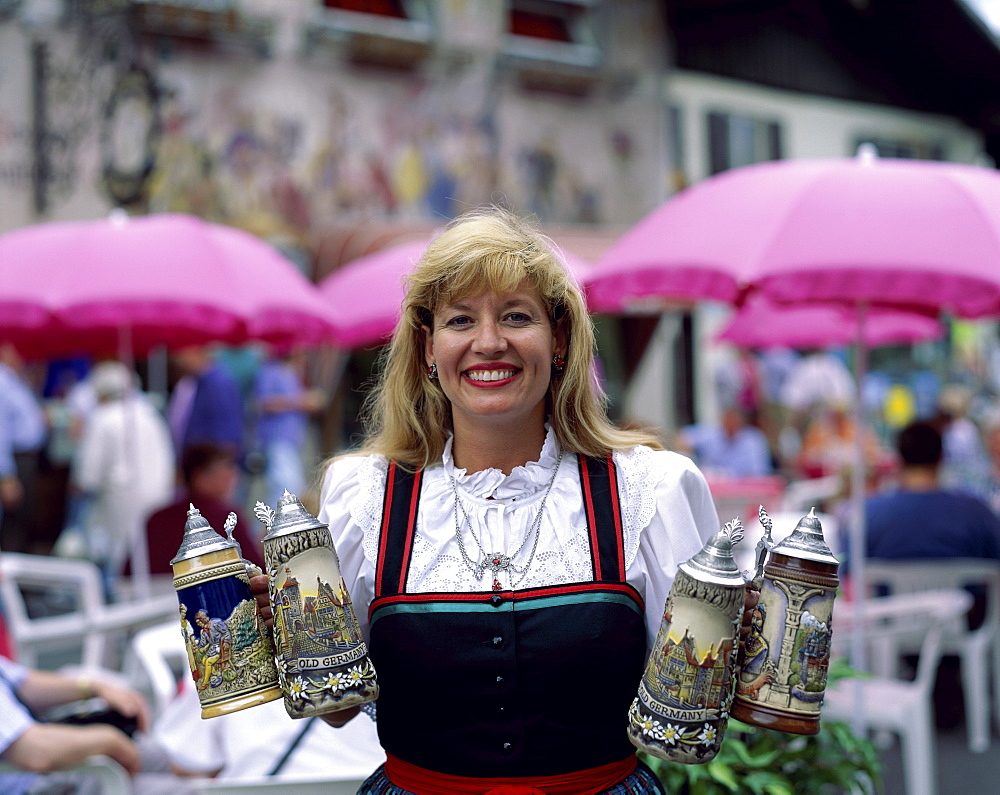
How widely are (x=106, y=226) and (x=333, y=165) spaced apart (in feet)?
26.0

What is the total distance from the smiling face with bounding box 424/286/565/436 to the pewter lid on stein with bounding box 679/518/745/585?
468mm

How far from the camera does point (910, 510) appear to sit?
5.59m

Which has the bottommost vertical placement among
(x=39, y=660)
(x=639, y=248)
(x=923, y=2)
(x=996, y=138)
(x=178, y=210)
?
(x=39, y=660)

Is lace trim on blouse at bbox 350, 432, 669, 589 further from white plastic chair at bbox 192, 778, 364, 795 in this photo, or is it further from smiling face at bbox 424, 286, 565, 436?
white plastic chair at bbox 192, 778, 364, 795

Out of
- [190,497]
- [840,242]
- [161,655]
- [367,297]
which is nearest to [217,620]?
[161,655]

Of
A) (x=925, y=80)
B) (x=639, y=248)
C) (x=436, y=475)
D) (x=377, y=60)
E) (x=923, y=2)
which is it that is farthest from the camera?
(x=925, y=80)

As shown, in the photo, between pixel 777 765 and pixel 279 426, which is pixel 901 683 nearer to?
pixel 777 765

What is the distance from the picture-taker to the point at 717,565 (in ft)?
6.15

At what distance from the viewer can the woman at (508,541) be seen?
206cm

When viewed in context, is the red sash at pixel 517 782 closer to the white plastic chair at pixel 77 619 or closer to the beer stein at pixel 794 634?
Result: the beer stein at pixel 794 634

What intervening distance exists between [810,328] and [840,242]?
12.0 feet

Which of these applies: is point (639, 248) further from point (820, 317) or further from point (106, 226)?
point (820, 317)

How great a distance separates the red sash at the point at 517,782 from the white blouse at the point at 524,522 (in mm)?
252

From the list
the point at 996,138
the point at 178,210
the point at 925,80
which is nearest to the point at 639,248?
the point at 178,210
